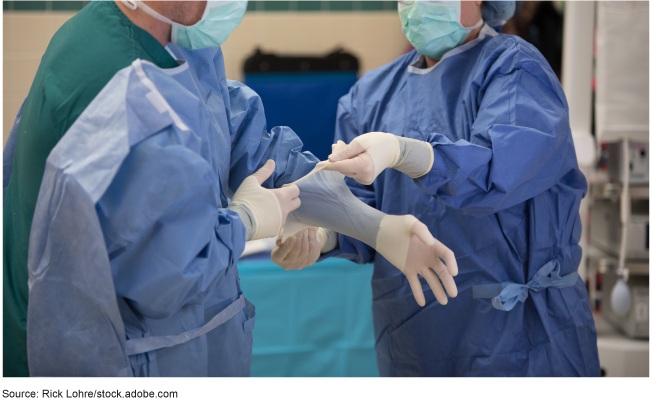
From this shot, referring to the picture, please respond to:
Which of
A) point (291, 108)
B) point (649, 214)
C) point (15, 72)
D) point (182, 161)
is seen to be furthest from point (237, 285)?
point (15, 72)

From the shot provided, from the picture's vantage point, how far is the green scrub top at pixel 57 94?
89 centimetres

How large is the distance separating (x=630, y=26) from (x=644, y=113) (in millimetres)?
334

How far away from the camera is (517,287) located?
1.35m

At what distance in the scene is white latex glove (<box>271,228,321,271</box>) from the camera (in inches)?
55.2

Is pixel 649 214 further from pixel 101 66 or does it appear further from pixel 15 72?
pixel 15 72

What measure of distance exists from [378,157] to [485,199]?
0.27 m

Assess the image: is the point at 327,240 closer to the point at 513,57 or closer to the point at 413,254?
the point at 413,254

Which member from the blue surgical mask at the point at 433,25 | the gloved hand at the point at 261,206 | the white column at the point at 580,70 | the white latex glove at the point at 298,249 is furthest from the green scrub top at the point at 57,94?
the white column at the point at 580,70

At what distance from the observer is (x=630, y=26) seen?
201 cm

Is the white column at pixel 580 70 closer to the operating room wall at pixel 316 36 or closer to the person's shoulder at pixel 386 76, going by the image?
the person's shoulder at pixel 386 76

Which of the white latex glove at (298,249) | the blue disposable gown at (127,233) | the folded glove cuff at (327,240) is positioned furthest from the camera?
the folded glove cuff at (327,240)

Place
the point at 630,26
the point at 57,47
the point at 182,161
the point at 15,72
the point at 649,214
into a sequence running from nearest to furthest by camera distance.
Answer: the point at 182,161
the point at 57,47
the point at 630,26
the point at 649,214
the point at 15,72

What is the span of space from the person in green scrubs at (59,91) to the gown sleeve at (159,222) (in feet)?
0.55

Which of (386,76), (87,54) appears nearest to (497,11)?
(386,76)
